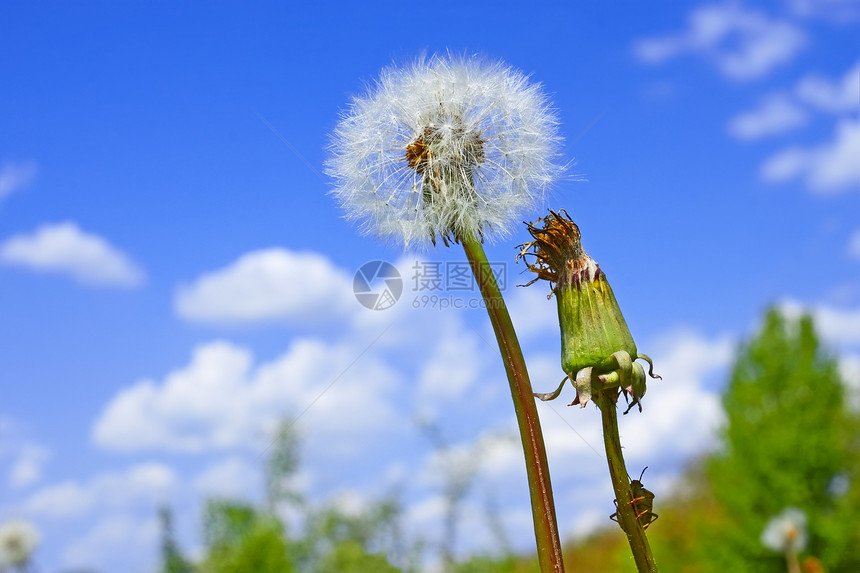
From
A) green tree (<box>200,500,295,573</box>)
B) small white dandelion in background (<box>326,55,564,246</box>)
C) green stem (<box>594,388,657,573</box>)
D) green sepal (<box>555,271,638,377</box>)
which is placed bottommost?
green stem (<box>594,388,657,573</box>)

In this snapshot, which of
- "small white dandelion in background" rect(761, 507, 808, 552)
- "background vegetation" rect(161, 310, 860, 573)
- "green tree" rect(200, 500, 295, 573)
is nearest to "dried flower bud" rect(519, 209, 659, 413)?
"small white dandelion in background" rect(761, 507, 808, 552)

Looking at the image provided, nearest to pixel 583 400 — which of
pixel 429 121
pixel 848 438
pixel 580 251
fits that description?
pixel 580 251

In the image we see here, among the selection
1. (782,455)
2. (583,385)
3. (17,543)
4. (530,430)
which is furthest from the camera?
(782,455)

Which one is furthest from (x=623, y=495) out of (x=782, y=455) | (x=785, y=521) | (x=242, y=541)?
(x=782, y=455)

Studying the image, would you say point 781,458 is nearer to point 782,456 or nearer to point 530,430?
point 782,456

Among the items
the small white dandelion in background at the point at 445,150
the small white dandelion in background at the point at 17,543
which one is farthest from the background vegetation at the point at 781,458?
the small white dandelion in background at the point at 445,150

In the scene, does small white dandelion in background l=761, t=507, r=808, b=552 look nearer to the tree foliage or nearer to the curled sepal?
the tree foliage

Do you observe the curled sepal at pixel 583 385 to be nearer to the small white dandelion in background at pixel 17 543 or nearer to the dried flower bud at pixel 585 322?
the dried flower bud at pixel 585 322
